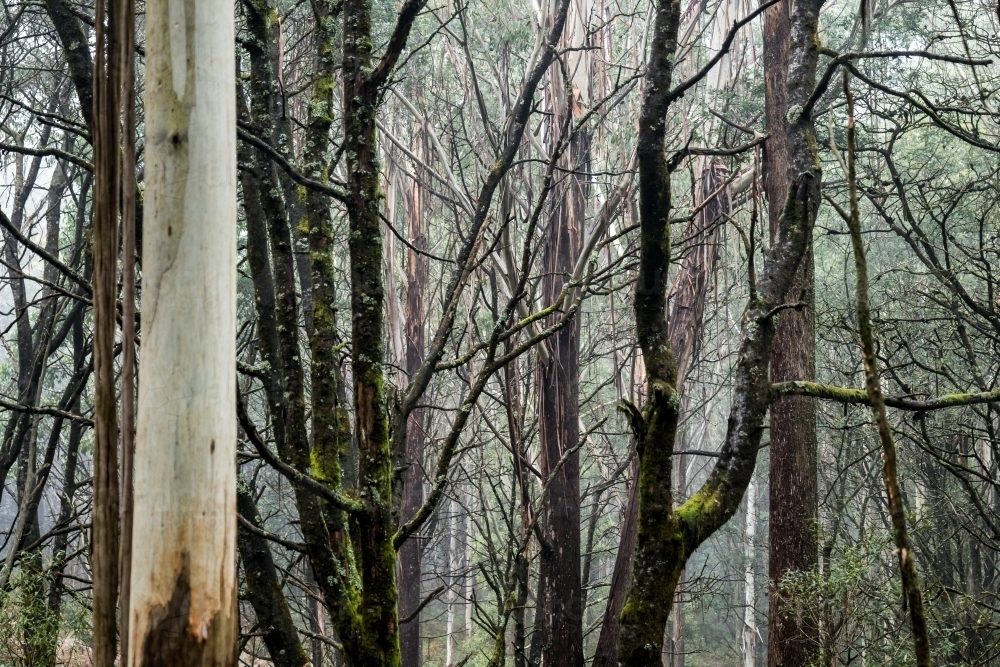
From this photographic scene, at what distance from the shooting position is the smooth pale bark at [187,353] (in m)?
0.99

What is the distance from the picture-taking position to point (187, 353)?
102cm

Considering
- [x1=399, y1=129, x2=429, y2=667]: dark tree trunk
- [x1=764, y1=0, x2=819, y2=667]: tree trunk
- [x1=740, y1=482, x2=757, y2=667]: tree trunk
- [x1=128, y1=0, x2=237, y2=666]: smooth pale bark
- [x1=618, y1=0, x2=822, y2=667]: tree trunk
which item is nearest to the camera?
[x1=128, y1=0, x2=237, y2=666]: smooth pale bark

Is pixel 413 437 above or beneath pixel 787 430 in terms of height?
above

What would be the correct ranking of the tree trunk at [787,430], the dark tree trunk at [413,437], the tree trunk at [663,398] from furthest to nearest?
1. the dark tree trunk at [413,437]
2. the tree trunk at [787,430]
3. the tree trunk at [663,398]

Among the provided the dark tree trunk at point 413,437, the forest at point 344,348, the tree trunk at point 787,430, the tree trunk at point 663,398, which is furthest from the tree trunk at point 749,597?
the tree trunk at point 663,398

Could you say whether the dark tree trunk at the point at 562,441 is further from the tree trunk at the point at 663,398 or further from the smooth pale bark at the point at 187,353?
the smooth pale bark at the point at 187,353

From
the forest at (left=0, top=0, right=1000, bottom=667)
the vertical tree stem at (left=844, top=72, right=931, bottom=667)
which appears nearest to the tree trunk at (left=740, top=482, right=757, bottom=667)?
the forest at (left=0, top=0, right=1000, bottom=667)

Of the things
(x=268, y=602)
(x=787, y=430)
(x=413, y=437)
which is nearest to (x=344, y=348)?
(x=268, y=602)

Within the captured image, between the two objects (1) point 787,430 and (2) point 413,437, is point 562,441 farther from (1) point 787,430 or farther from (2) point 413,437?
(2) point 413,437

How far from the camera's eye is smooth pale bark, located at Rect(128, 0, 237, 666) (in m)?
0.99

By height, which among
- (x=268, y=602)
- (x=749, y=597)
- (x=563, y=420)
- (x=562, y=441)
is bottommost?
(x=749, y=597)

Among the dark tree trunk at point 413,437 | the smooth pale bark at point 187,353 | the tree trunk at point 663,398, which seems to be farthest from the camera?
the dark tree trunk at point 413,437

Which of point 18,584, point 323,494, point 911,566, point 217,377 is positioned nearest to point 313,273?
point 323,494

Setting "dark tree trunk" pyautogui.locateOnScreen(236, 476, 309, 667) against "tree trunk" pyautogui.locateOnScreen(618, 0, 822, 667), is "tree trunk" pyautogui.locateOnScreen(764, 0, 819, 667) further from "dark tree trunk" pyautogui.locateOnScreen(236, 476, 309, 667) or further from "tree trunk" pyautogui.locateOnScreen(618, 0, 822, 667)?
"dark tree trunk" pyautogui.locateOnScreen(236, 476, 309, 667)
